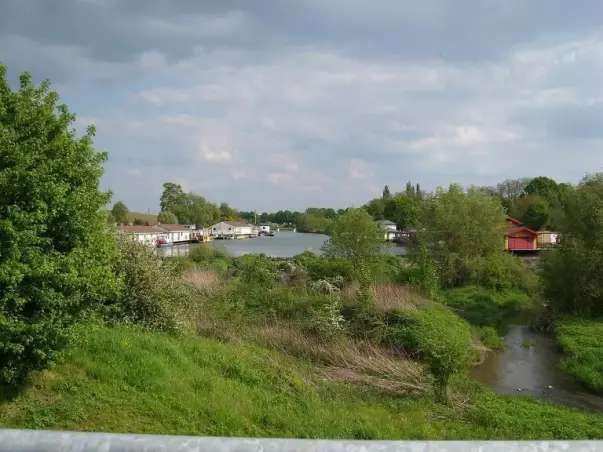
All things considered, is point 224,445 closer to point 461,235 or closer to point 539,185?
point 461,235

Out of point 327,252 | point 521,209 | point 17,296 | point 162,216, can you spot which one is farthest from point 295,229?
point 17,296

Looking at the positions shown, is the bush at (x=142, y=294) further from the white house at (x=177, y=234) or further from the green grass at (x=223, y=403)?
the white house at (x=177, y=234)

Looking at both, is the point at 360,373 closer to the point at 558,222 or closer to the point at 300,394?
the point at 300,394

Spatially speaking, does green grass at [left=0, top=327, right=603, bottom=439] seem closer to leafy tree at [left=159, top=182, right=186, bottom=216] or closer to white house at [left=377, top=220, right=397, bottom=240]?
white house at [left=377, top=220, right=397, bottom=240]

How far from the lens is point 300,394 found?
37.3 feet

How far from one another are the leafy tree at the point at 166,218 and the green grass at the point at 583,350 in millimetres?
88762

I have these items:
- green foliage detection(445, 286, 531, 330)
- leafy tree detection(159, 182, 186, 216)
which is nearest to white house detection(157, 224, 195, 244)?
leafy tree detection(159, 182, 186, 216)

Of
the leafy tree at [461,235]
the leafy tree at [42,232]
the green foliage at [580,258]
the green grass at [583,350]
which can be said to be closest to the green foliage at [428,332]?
the green grass at [583,350]

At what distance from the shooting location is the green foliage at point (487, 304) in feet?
86.3

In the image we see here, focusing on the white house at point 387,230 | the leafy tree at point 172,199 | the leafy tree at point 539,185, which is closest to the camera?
the white house at point 387,230

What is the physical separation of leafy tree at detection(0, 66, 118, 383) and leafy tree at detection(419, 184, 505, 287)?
28.2 m

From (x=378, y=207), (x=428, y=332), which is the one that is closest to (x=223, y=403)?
(x=428, y=332)

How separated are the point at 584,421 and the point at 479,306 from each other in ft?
57.5

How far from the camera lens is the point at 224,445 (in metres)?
1.77
